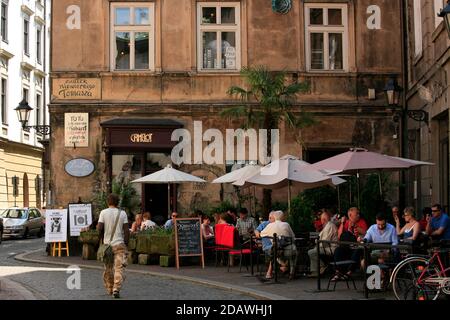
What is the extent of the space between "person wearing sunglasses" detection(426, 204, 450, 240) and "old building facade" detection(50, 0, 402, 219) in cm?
872

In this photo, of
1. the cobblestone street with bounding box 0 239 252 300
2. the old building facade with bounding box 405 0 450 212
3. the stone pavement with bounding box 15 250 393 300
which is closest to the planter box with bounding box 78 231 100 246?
the stone pavement with bounding box 15 250 393 300

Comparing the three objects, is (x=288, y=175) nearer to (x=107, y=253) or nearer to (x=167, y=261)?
(x=167, y=261)

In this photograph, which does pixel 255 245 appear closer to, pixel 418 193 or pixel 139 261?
pixel 139 261

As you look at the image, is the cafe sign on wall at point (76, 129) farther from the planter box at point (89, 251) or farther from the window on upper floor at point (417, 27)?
the window on upper floor at point (417, 27)

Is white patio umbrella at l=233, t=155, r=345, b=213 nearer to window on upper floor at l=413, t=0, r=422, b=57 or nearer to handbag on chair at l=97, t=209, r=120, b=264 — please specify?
handbag on chair at l=97, t=209, r=120, b=264

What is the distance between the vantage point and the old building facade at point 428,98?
61.4 ft

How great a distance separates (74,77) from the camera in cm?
2366

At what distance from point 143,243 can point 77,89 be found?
21.9 ft

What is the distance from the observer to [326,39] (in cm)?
2417

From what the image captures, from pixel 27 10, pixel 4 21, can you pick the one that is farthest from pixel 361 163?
pixel 27 10

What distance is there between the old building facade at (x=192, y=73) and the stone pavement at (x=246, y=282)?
4507 millimetres

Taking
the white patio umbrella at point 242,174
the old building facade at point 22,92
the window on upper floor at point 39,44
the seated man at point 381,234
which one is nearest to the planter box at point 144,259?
the white patio umbrella at point 242,174

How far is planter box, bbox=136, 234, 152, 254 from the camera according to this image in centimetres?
1901

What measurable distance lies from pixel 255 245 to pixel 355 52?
9141mm
